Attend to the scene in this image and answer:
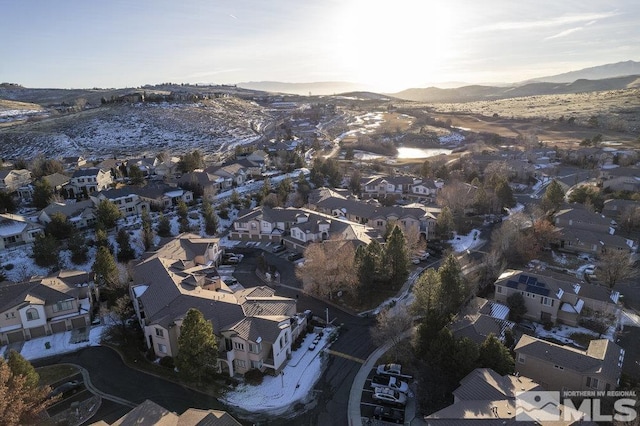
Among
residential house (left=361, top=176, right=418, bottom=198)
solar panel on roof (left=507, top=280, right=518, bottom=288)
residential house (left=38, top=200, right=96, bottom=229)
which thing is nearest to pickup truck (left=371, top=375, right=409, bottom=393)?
solar panel on roof (left=507, top=280, right=518, bottom=288)

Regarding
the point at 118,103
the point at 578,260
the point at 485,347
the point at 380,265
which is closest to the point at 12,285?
the point at 380,265

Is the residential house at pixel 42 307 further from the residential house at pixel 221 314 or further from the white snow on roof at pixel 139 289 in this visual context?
the white snow on roof at pixel 139 289

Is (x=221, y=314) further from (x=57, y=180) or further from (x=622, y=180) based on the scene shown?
(x=622, y=180)

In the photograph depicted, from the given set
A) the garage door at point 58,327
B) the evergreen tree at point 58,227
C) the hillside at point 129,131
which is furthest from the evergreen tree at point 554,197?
the hillside at point 129,131

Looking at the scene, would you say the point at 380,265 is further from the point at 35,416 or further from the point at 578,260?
the point at 35,416

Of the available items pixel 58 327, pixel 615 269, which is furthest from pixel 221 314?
pixel 615 269

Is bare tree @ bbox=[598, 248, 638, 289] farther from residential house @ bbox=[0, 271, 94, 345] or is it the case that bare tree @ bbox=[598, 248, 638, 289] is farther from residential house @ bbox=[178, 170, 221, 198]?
residential house @ bbox=[178, 170, 221, 198]
